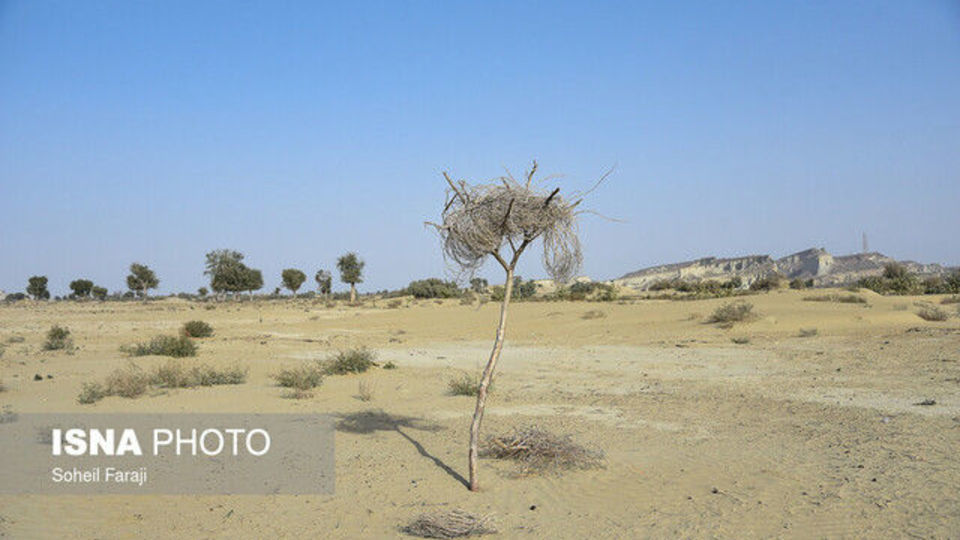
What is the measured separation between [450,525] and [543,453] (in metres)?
2.30

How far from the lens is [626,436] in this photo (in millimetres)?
8867

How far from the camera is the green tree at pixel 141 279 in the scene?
72875 mm

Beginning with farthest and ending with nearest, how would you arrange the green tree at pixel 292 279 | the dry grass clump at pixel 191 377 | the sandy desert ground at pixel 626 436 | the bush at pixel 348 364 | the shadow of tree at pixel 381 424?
the green tree at pixel 292 279 → the bush at pixel 348 364 → the dry grass clump at pixel 191 377 → the shadow of tree at pixel 381 424 → the sandy desert ground at pixel 626 436

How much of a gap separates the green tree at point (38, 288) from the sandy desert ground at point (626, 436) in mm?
68767

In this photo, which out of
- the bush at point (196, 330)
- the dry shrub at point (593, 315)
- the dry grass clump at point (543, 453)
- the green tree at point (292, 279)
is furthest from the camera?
the green tree at point (292, 279)

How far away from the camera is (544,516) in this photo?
5.89m

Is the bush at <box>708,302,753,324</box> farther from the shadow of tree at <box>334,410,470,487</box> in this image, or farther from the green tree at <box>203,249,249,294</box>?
the green tree at <box>203,249,249,294</box>

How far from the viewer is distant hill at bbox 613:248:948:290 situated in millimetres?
81188

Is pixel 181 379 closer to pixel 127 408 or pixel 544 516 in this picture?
pixel 127 408

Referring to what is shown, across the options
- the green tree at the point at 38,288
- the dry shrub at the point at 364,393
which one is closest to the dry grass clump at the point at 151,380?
the dry shrub at the point at 364,393

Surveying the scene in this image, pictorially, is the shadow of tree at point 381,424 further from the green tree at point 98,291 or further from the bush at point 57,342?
the green tree at point 98,291

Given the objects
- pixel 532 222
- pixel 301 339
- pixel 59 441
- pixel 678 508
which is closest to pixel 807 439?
pixel 678 508
